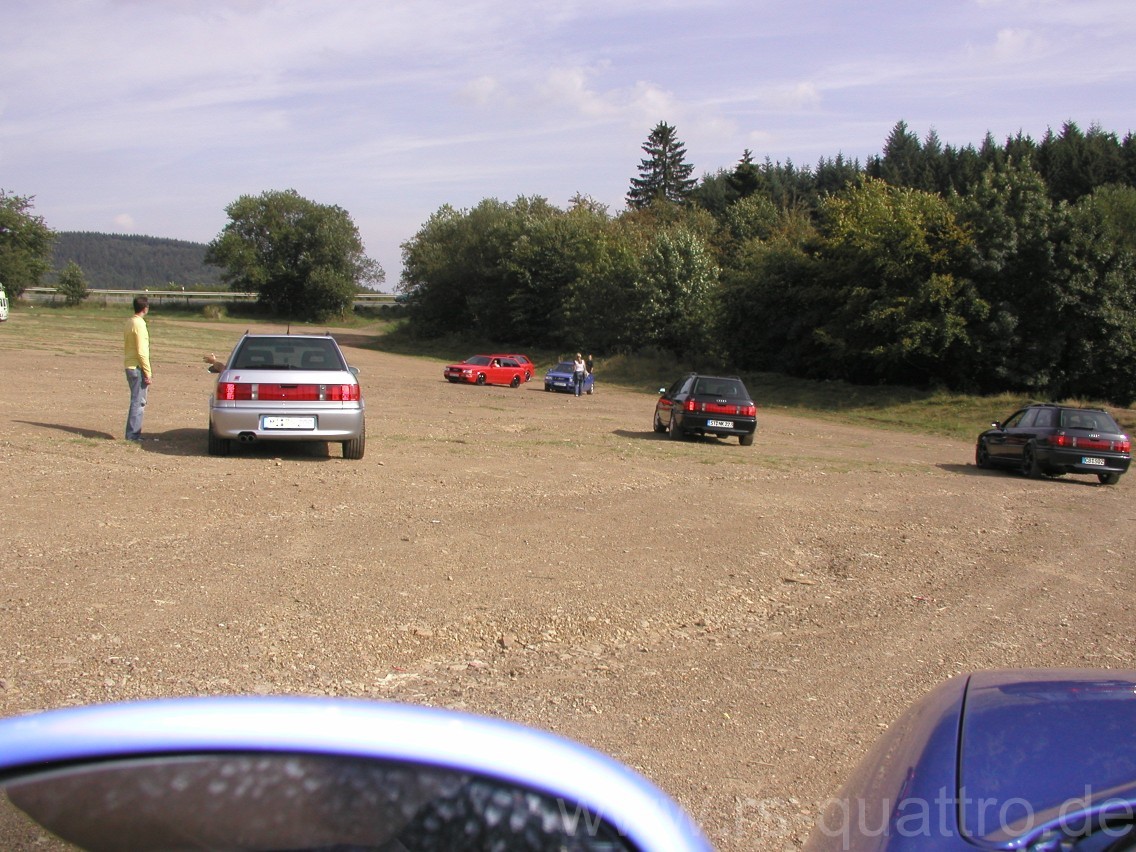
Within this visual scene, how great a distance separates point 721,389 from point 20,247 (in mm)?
76774

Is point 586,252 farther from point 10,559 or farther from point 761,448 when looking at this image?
point 10,559

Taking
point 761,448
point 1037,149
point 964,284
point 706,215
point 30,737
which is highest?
point 1037,149

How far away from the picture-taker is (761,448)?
19.8 metres

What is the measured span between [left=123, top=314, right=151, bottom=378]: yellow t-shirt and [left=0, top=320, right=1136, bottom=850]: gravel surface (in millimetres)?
1076

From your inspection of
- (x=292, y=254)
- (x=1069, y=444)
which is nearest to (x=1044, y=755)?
(x=1069, y=444)

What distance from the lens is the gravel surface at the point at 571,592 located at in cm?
483

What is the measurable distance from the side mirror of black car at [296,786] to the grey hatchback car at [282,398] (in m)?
10.6

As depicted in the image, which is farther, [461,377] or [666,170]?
[666,170]

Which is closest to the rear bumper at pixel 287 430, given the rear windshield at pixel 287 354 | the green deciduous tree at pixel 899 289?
the rear windshield at pixel 287 354

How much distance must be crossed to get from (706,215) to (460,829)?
248ft

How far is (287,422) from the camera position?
12.0 m

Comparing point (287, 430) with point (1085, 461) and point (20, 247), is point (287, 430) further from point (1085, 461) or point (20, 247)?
point (20, 247)

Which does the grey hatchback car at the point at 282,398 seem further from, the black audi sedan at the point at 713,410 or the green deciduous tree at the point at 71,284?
the green deciduous tree at the point at 71,284

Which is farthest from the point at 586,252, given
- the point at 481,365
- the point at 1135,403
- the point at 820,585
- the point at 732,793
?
the point at 732,793
